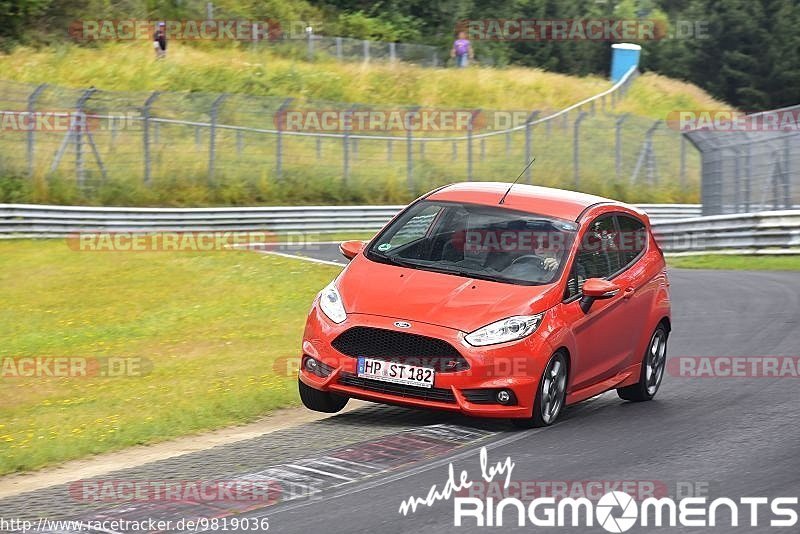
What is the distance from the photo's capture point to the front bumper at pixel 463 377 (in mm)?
9258

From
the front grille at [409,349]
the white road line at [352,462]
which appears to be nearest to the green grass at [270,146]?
the front grille at [409,349]

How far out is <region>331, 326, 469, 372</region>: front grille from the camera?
9.27 meters

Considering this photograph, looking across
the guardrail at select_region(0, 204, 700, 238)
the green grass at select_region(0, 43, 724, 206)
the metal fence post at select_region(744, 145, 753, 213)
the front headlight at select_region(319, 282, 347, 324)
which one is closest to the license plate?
the front headlight at select_region(319, 282, 347, 324)

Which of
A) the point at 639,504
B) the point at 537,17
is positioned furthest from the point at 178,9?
the point at 639,504

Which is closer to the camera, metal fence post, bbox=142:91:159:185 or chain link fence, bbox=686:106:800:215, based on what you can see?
chain link fence, bbox=686:106:800:215

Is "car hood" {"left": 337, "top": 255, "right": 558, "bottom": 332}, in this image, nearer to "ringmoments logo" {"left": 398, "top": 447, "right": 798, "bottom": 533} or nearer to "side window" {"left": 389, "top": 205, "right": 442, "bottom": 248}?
"side window" {"left": 389, "top": 205, "right": 442, "bottom": 248}

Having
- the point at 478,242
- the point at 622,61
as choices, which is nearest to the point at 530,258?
the point at 478,242

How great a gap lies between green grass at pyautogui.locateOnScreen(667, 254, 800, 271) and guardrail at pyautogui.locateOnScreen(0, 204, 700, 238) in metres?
7.76

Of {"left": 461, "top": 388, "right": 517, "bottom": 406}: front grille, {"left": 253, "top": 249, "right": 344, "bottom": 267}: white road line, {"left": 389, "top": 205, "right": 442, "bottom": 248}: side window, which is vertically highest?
{"left": 389, "top": 205, "right": 442, "bottom": 248}: side window

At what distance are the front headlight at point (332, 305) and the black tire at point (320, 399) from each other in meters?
0.60

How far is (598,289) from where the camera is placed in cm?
989

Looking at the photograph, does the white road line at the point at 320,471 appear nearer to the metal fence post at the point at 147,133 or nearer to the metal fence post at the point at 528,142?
the metal fence post at the point at 147,133

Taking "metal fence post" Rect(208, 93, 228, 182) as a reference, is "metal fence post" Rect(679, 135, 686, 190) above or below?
below

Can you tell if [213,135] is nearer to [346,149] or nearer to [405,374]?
[346,149]
